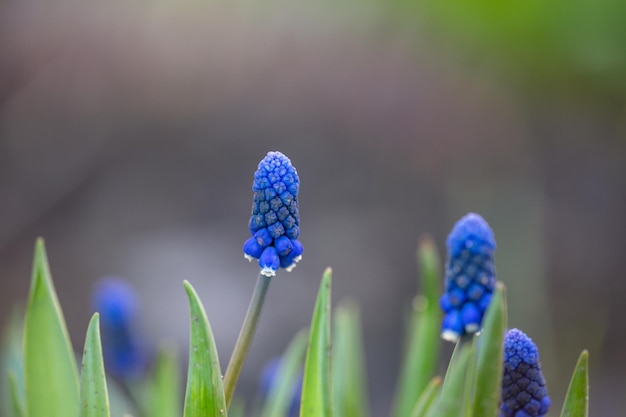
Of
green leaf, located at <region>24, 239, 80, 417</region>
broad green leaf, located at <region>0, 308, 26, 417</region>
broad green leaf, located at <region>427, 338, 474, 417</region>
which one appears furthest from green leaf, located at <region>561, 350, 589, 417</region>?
broad green leaf, located at <region>0, 308, 26, 417</region>

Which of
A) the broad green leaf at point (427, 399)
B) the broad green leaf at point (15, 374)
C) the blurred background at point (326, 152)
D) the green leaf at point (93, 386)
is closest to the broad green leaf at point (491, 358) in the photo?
the broad green leaf at point (427, 399)

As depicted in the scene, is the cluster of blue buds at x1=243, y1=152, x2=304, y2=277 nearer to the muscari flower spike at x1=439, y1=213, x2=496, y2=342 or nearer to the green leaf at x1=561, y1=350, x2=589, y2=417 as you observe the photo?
the muscari flower spike at x1=439, y1=213, x2=496, y2=342

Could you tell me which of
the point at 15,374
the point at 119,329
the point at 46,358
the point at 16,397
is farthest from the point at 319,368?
the point at 119,329

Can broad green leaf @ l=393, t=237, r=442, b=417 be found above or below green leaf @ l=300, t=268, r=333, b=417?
above

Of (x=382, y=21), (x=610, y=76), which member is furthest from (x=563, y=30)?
(x=382, y=21)

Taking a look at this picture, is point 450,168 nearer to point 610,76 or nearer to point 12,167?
point 610,76

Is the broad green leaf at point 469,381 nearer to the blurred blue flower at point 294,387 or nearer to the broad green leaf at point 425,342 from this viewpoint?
the broad green leaf at point 425,342
